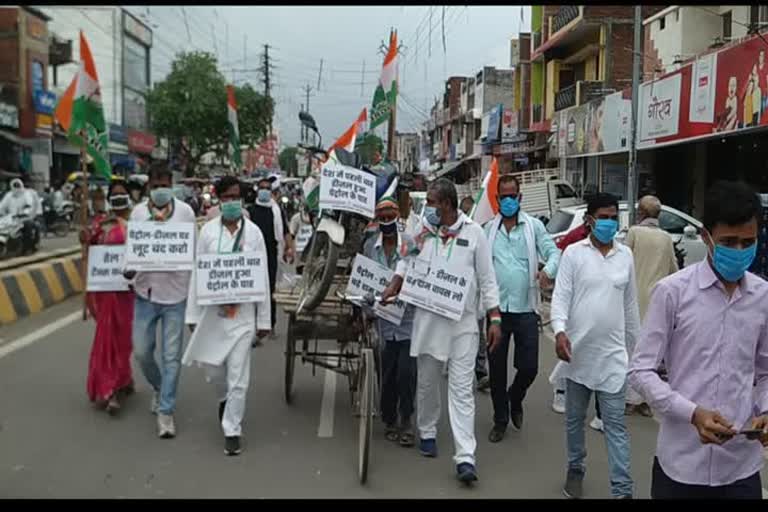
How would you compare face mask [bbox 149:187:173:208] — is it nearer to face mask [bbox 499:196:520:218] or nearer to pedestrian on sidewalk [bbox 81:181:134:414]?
pedestrian on sidewalk [bbox 81:181:134:414]

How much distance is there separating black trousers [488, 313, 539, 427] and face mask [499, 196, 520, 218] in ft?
2.42

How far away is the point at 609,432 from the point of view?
4.64 metres

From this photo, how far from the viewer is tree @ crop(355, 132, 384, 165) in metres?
6.62

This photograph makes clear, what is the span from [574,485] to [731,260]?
8.01 feet

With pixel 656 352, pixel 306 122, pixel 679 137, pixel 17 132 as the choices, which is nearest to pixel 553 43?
pixel 679 137

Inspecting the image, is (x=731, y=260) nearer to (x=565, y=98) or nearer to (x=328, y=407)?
(x=328, y=407)

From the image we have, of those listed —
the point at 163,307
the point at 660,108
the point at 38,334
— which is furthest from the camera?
the point at 660,108

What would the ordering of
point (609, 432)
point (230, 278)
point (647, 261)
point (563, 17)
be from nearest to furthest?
point (609, 432)
point (230, 278)
point (647, 261)
point (563, 17)

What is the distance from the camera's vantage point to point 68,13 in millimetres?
44188

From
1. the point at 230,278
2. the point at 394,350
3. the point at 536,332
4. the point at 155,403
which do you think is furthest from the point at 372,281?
the point at 155,403

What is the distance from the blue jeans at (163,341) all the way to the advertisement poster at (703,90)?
→ 44.4 feet

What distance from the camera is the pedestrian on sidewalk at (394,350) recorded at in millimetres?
5840

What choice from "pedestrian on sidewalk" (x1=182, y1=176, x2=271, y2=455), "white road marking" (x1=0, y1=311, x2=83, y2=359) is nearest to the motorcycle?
"pedestrian on sidewalk" (x1=182, y1=176, x2=271, y2=455)

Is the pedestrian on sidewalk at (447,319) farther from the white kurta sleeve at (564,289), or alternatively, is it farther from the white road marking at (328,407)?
the white road marking at (328,407)
